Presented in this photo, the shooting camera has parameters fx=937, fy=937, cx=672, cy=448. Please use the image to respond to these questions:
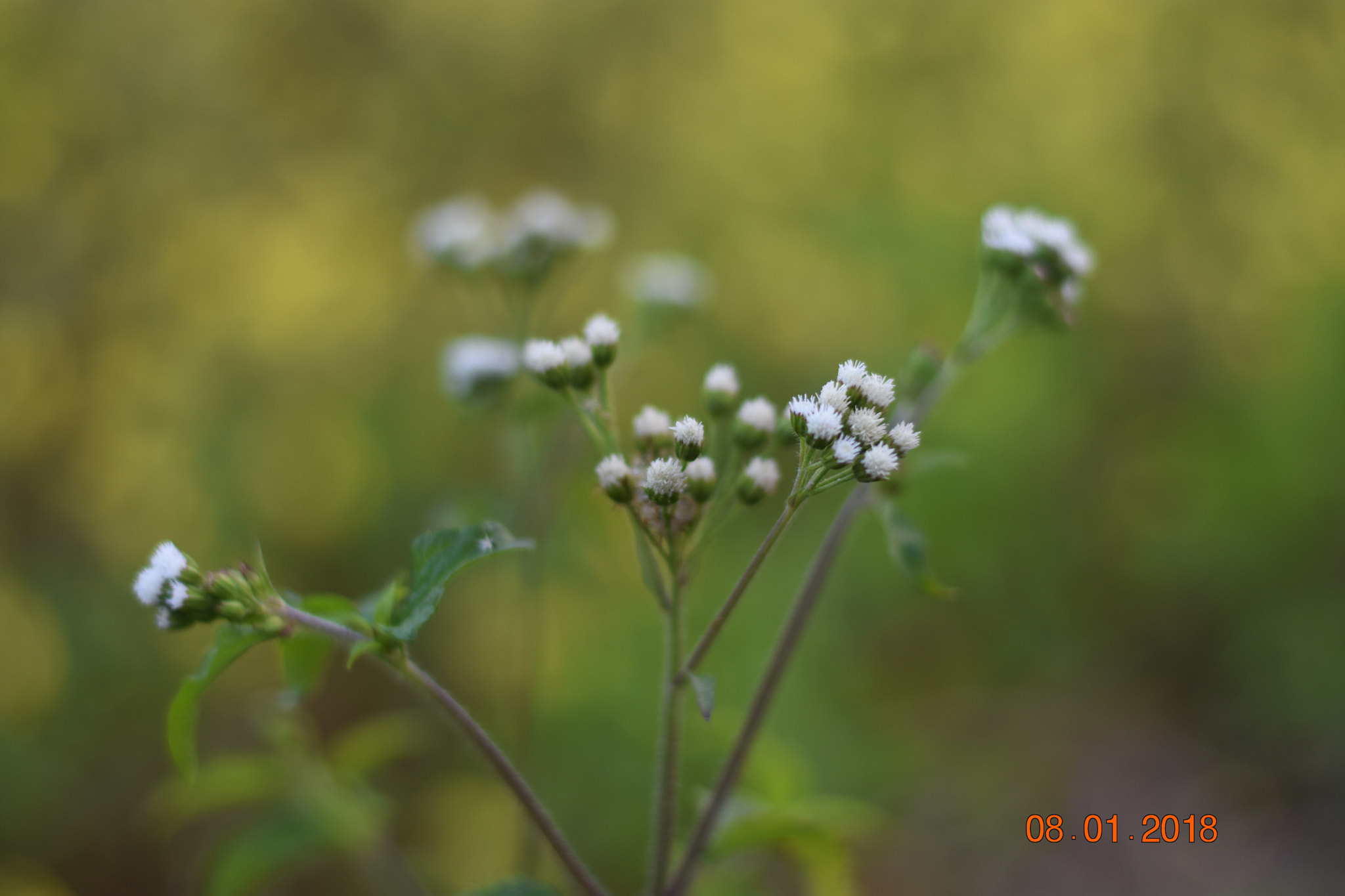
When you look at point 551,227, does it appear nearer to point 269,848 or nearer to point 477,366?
point 477,366

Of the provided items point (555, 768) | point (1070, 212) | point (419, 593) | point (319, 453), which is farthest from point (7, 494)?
point (1070, 212)

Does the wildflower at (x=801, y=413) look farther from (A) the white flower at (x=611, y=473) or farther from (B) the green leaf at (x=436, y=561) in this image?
(B) the green leaf at (x=436, y=561)

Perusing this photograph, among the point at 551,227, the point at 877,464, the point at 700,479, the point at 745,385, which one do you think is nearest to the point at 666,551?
the point at 700,479

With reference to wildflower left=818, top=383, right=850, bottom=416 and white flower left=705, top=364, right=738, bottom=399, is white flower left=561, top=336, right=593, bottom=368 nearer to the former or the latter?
white flower left=705, top=364, right=738, bottom=399

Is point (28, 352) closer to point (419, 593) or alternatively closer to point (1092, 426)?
point (419, 593)

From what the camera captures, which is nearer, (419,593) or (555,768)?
(419,593)

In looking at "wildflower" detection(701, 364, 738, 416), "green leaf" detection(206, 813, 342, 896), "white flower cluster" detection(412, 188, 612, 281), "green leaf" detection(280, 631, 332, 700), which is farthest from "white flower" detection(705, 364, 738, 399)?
"green leaf" detection(206, 813, 342, 896)
